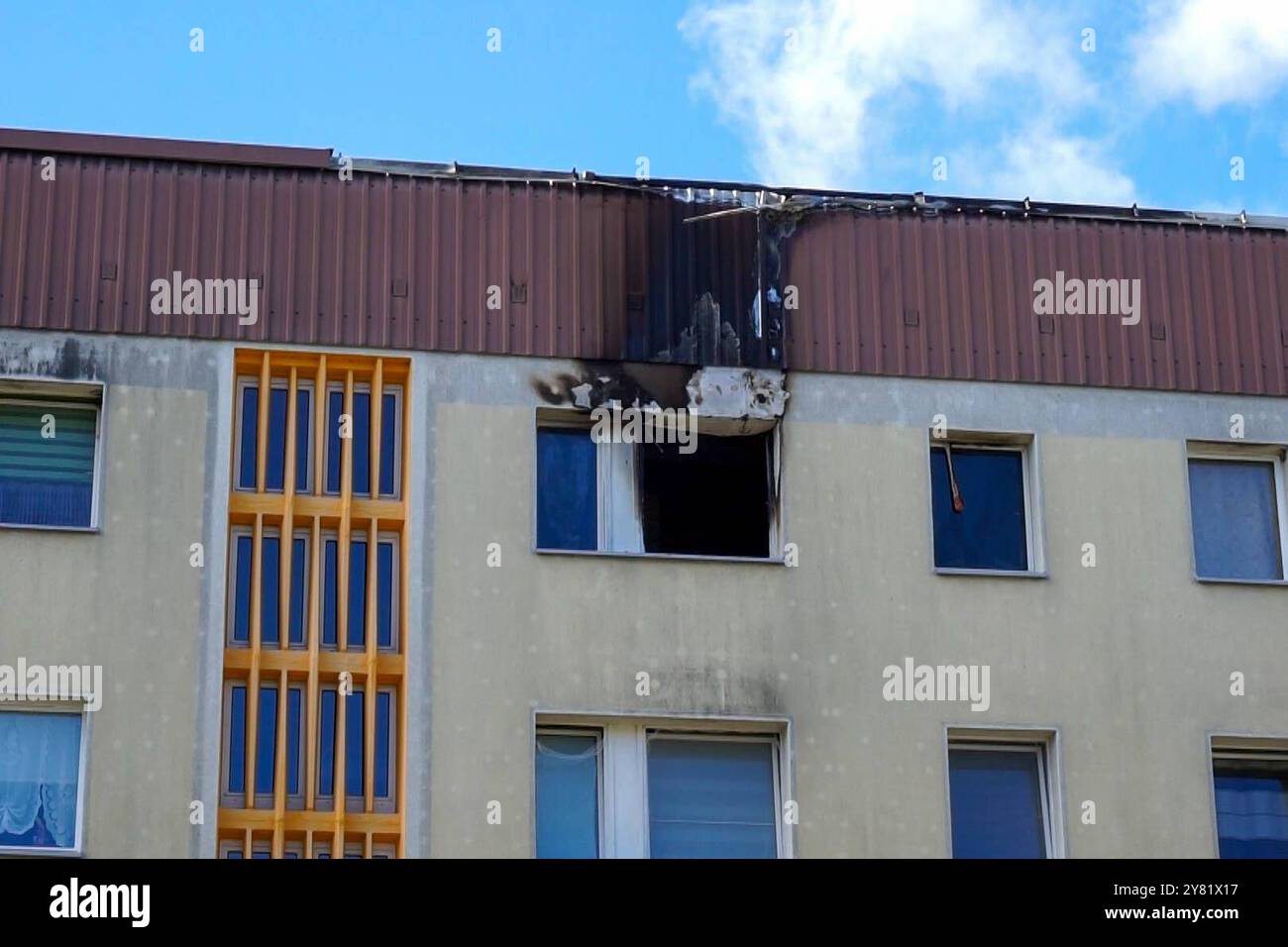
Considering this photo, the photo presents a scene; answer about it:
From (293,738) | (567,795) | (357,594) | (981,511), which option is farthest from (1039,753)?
(293,738)

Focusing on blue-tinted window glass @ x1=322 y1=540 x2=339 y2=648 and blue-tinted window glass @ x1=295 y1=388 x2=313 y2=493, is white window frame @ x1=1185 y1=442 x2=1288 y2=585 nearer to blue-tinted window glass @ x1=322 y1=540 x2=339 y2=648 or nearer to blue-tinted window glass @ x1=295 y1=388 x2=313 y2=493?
blue-tinted window glass @ x1=322 y1=540 x2=339 y2=648

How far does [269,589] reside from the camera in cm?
2183

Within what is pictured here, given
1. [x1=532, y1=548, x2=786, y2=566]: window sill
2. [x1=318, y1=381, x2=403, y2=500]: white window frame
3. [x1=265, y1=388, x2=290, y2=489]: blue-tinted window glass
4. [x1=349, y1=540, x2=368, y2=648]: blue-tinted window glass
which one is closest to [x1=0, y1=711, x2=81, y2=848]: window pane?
[x1=349, y1=540, x2=368, y2=648]: blue-tinted window glass

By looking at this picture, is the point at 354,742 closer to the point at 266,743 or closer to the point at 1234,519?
the point at 266,743

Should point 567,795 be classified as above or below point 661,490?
below

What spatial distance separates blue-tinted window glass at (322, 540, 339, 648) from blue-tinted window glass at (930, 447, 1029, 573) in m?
5.09

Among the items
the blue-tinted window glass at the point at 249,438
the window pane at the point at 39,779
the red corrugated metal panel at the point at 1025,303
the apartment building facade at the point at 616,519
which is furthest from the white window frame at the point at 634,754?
the window pane at the point at 39,779

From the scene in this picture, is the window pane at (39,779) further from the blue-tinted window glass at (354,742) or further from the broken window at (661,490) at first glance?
the broken window at (661,490)

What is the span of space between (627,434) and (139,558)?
4212mm

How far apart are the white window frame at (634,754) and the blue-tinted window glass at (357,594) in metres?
1.57

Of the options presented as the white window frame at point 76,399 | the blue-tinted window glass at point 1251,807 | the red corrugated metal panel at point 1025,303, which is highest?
the red corrugated metal panel at point 1025,303

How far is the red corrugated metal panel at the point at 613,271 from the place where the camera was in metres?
22.6

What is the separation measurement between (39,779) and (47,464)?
2.71m

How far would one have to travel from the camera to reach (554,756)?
21750 mm
